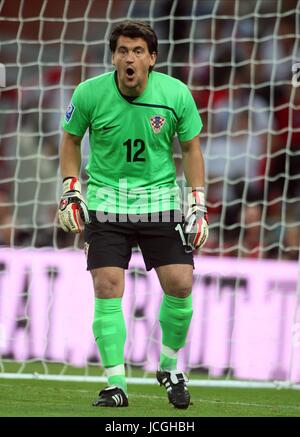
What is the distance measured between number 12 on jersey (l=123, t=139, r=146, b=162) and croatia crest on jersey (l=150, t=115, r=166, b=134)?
9cm

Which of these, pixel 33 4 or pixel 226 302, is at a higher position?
pixel 33 4

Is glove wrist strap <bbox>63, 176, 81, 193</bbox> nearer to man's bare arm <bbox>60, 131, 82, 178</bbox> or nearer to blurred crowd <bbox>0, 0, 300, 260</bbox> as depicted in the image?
man's bare arm <bbox>60, 131, 82, 178</bbox>

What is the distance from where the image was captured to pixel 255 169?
36.8 feet

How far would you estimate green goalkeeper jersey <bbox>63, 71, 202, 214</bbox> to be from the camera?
6074 mm

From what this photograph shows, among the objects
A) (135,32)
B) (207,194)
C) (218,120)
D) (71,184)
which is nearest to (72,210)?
(71,184)

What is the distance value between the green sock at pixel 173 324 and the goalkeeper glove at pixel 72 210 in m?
0.62

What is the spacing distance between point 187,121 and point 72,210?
765 mm

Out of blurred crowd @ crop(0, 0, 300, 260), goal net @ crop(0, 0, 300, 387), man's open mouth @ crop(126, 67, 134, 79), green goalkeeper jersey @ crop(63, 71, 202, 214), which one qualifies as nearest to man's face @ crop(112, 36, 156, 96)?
man's open mouth @ crop(126, 67, 134, 79)

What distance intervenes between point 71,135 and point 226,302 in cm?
371

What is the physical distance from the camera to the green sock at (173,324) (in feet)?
20.3

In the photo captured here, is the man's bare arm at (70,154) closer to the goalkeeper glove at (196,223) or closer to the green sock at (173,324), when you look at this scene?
the goalkeeper glove at (196,223)

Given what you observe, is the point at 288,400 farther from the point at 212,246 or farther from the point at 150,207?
the point at 212,246

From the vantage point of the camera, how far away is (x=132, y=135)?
6074 mm
